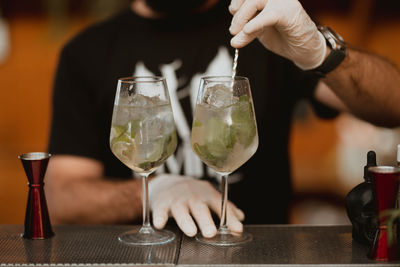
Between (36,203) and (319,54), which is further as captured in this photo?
(319,54)

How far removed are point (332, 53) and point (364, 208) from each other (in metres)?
0.61

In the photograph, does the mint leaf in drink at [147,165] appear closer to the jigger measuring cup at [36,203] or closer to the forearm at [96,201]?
the jigger measuring cup at [36,203]

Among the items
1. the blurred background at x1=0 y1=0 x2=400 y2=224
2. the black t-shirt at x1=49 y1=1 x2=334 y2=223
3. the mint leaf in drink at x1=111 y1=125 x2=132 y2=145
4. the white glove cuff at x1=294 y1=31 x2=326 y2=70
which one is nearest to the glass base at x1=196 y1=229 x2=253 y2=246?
the mint leaf in drink at x1=111 y1=125 x2=132 y2=145

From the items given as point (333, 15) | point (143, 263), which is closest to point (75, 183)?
point (143, 263)

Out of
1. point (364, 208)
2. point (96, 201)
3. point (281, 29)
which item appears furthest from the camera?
point (96, 201)

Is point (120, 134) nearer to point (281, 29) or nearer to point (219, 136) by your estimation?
point (219, 136)

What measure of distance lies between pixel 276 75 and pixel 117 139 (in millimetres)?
1078

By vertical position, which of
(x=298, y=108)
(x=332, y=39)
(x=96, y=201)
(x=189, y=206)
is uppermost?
(x=332, y=39)

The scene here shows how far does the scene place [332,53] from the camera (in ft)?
5.20

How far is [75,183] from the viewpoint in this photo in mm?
2064

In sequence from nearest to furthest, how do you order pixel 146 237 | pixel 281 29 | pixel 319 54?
1. pixel 146 237
2. pixel 281 29
3. pixel 319 54

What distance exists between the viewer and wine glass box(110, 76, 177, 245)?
1.18m

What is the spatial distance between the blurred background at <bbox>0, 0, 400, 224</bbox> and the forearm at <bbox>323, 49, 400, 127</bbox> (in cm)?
127

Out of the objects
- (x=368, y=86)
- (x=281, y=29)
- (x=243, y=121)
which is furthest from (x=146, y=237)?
(x=368, y=86)
